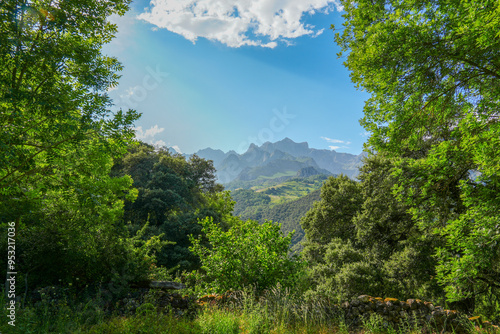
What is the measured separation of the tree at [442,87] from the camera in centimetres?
447

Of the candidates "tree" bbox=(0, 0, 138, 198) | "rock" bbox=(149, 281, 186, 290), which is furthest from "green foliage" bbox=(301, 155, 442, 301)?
"tree" bbox=(0, 0, 138, 198)

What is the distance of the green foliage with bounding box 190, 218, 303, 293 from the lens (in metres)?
7.16

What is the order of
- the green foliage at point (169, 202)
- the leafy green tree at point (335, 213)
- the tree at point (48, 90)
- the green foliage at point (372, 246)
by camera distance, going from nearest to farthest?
the tree at point (48, 90)
the green foliage at point (372, 246)
the leafy green tree at point (335, 213)
the green foliage at point (169, 202)

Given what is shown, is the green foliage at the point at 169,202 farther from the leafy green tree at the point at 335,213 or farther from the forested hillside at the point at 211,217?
the leafy green tree at the point at 335,213

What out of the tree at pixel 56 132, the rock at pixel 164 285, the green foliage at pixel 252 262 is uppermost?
the tree at pixel 56 132

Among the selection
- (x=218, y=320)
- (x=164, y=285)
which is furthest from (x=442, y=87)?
(x=164, y=285)

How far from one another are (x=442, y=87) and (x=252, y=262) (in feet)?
22.0

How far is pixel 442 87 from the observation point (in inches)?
210

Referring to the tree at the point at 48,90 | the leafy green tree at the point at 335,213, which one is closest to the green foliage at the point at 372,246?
the leafy green tree at the point at 335,213

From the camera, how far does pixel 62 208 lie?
7645mm

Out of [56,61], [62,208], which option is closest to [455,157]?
[56,61]

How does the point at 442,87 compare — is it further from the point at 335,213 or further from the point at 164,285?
the point at 335,213

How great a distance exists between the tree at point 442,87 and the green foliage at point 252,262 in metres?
3.97

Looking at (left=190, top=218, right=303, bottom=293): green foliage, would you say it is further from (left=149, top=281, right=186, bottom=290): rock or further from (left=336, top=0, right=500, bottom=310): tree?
(left=336, top=0, right=500, bottom=310): tree
